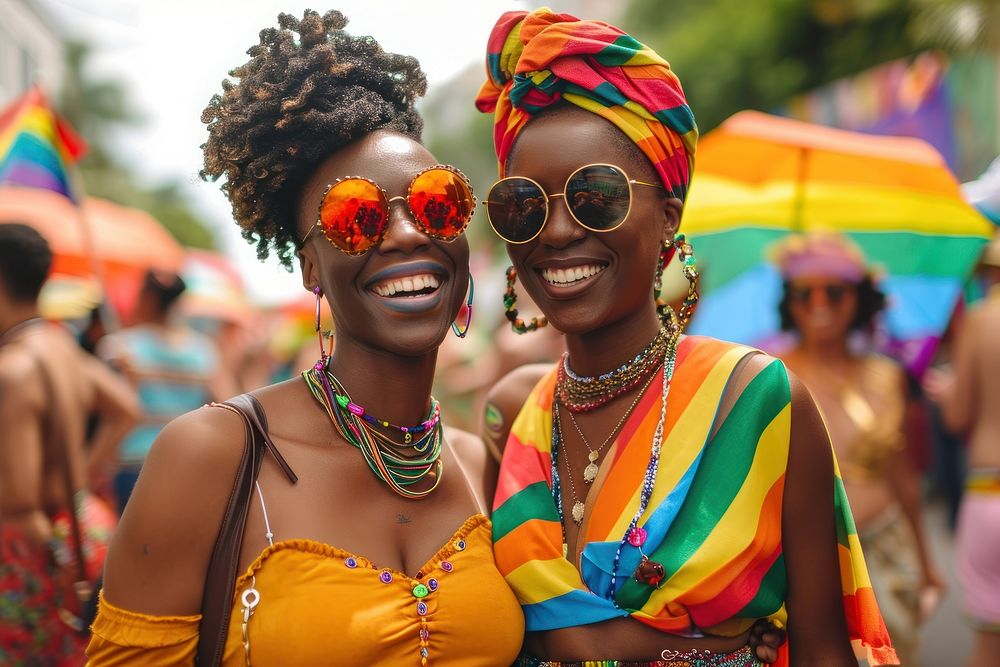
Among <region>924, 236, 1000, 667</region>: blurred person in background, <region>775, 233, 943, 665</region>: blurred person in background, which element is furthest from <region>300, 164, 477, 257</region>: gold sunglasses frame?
<region>775, 233, 943, 665</region>: blurred person in background

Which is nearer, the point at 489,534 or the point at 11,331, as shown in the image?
the point at 489,534

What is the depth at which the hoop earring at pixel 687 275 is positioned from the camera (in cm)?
265

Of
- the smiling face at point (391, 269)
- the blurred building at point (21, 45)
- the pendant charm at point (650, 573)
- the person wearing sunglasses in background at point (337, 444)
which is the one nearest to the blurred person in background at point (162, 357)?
the person wearing sunglasses in background at point (337, 444)

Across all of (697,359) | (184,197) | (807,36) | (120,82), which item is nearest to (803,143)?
(697,359)

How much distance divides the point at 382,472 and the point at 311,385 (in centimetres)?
31

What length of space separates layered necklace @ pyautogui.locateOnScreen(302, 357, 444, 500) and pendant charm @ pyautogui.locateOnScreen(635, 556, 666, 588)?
595mm

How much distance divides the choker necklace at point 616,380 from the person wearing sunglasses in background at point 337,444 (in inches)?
14.1

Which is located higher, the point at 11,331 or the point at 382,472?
the point at 11,331

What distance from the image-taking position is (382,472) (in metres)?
2.56

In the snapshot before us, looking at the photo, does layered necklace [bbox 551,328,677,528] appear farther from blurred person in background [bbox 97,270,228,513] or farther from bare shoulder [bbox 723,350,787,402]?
blurred person in background [bbox 97,270,228,513]

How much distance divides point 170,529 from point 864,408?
406cm

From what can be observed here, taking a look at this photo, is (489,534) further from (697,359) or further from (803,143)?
(803,143)

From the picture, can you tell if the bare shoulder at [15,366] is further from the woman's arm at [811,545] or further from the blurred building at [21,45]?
the blurred building at [21,45]

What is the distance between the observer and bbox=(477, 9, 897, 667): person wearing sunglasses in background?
2406 millimetres
